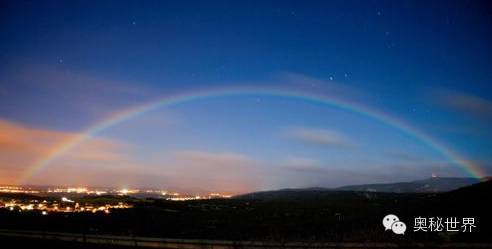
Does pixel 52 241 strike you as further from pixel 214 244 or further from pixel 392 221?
pixel 392 221

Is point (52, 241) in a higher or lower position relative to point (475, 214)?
lower

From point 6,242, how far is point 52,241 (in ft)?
9.50

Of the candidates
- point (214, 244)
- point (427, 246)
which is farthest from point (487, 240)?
point (214, 244)

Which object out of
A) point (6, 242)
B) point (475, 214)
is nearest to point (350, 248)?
point (475, 214)

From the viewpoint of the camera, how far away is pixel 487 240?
80.1 ft

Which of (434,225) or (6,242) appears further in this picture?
(6,242)

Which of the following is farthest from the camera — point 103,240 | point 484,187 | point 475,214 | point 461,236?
point 484,187

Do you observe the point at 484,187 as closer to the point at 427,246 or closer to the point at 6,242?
the point at 427,246

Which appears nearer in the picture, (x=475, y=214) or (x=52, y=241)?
(x=52, y=241)

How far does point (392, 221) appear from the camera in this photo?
89.5ft

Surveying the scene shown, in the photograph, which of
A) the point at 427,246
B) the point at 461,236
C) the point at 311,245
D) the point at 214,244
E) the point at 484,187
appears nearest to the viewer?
the point at 427,246

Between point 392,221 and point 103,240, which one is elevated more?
point 392,221

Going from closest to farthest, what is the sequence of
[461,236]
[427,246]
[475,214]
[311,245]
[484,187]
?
[427,246] → [311,245] → [461,236] → [475,214] → [484,187]

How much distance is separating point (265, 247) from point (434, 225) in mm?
10669
